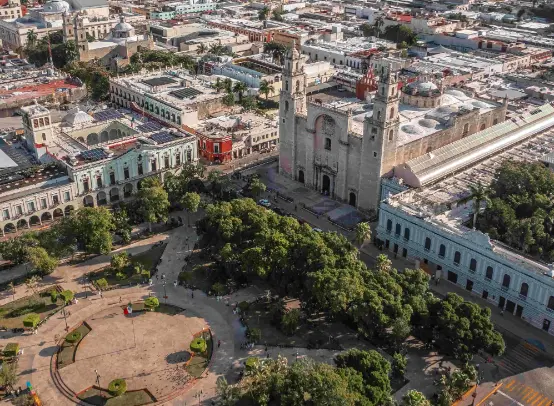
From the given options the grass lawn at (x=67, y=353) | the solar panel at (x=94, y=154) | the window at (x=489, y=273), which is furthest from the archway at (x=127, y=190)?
the window at (x=489, y=273)

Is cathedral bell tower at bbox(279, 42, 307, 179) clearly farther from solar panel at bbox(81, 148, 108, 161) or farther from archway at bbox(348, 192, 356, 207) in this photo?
solar panel at bbox(81, 148, 108, 161)

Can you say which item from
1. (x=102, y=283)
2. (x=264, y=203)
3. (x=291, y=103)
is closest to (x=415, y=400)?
(x=102, y=283)

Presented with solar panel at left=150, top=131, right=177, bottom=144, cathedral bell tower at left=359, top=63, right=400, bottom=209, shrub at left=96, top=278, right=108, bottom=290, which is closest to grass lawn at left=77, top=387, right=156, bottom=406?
shrub at left=96, top=278, right=108, bottom=290

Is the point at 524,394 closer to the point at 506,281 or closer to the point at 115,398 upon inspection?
the point at 506,281

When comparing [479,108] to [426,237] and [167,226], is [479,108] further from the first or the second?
→ [167,226]

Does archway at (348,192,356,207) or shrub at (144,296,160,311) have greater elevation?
archway at (348,192,356,207)

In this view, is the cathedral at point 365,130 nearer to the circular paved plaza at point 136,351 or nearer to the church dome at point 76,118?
the circular paved plaza at point 136,351
